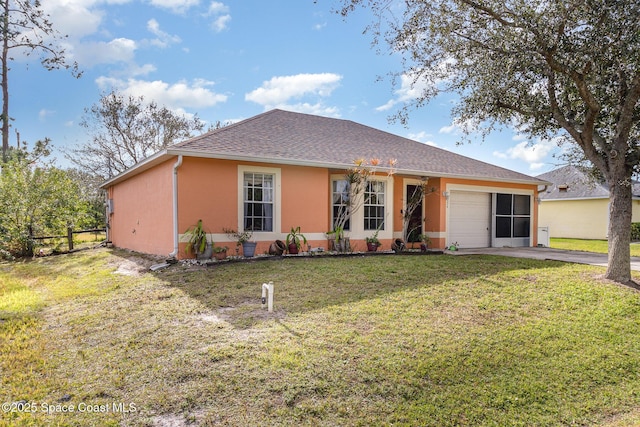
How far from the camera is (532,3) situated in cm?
688

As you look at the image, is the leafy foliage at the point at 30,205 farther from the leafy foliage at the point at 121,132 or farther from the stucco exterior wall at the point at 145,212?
the leafy foliage at the point at 121,132

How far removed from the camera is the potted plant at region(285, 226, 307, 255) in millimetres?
10148

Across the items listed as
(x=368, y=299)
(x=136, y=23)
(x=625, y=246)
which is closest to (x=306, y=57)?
(x=136, y=23)

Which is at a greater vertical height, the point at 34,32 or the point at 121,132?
the point at 34,32

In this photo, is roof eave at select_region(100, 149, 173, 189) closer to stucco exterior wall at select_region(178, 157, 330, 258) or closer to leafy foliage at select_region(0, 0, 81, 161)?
stucco exterior wall at select_region(178, 157, 330, 258)

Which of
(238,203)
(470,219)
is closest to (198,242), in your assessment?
(238,203)

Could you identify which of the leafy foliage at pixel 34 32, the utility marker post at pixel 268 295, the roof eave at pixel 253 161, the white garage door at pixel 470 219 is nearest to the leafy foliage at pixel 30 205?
the roof eave at pixel 253 161

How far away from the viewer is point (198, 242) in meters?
9.04

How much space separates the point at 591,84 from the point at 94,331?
31.7ft

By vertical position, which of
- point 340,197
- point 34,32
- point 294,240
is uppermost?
point 34,32

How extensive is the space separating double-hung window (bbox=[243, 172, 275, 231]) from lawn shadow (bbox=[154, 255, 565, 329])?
1373mm

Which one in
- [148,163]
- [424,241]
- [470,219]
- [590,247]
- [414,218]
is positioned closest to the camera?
[148,163]

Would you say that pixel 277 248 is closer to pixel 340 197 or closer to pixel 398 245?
pixel 340 197

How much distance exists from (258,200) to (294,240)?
1.47 meters
